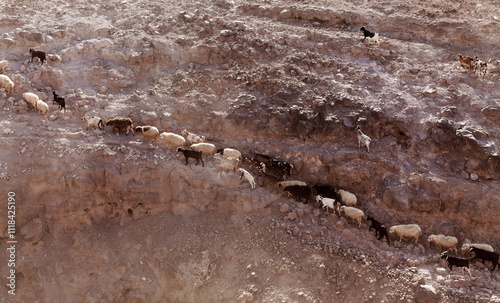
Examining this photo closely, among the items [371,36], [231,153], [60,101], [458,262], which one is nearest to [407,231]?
[458,262]

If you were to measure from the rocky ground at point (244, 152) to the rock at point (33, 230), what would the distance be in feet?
0.12

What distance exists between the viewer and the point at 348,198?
42.7 feet

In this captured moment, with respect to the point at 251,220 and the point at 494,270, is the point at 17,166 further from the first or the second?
the point at 494,270

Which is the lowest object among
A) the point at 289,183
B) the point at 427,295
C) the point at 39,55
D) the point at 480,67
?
the point at 427,295

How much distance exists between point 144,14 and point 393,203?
39.9ft

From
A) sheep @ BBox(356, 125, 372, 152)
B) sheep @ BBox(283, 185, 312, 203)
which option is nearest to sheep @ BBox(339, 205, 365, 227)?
sheep @ BBox(283, 185, 312, 203)

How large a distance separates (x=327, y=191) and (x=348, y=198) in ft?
2.13

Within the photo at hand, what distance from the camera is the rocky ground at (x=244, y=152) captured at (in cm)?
1198

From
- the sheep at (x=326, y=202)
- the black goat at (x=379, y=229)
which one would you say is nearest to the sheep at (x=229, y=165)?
the sheep at (x=326, y=202)

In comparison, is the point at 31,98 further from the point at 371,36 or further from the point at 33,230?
the point at 371,36

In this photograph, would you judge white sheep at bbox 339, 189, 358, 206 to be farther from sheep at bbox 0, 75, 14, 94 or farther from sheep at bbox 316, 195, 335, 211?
sheep at bbox 0, 75, 14, 94

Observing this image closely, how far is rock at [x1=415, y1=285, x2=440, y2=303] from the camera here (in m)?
10.8

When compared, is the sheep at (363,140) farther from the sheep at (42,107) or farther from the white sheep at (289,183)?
the sheep at (42,107)

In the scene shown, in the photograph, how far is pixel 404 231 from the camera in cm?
1227
